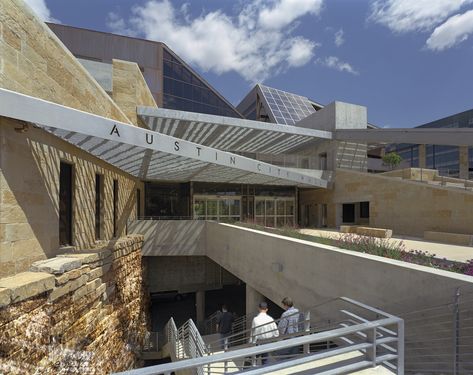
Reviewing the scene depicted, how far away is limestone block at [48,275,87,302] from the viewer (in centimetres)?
614

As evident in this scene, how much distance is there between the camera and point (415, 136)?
53.5 feet

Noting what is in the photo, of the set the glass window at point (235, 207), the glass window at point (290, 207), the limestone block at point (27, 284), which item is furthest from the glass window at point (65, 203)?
the glass window at point (290, 207)

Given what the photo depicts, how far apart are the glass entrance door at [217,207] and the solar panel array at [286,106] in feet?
52.9

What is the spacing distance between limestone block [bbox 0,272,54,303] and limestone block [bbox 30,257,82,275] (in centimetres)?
14

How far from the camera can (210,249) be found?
16.3 metres

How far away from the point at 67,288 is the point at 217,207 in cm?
1498

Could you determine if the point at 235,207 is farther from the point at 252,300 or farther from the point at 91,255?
the point at 91,255

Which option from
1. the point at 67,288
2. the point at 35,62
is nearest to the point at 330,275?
the point at 67,288

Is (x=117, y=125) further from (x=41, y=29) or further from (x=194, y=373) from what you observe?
(x=194, y=373)

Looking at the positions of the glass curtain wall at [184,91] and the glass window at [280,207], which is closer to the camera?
the glass window at [280,207]

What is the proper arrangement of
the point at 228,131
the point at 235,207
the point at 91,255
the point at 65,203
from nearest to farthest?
1. the point at 91,255
2. the point at 65,203
3. the point at 228,131
4. the point at 235,207

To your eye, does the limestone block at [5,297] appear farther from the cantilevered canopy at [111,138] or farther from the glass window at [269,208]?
the glass window at [269,208]

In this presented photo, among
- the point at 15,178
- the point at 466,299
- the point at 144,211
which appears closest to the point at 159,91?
the point at 144,211

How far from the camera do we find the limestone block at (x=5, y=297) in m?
4.79
